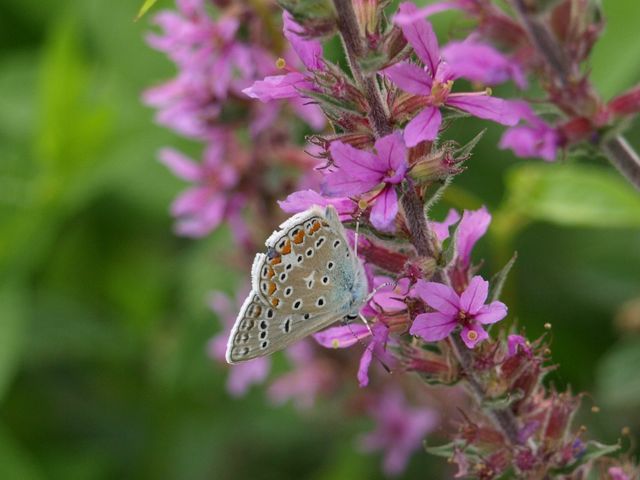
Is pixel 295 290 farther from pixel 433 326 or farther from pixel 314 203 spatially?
pixel 433 326

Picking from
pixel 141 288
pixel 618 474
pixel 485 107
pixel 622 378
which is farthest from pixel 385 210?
pixel 141 288

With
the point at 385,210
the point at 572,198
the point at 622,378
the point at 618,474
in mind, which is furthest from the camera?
the point at 622,378

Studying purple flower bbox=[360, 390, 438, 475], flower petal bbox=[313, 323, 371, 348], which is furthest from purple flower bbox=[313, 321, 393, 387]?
purple flower bbox=[360, 390, 438, 475]

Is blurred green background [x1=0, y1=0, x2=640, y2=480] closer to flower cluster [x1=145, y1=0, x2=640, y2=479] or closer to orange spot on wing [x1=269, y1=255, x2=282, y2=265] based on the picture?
flower cluster [x1=145, y1=0, x2=640, y2=479]

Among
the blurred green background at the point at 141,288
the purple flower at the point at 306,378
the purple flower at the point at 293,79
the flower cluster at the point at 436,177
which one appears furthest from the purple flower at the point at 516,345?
the purple flower at the point at 306,378

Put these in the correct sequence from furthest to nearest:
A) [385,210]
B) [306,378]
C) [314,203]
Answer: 1. [306,378]
2. [314,203]
3. [385,210]

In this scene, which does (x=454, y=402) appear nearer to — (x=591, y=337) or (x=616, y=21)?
(x=591, y=337)

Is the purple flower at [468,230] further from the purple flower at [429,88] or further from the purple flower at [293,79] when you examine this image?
the purple flower at [293,79]

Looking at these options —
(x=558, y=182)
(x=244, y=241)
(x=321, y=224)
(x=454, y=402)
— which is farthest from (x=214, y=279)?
(x=321, y=224)
